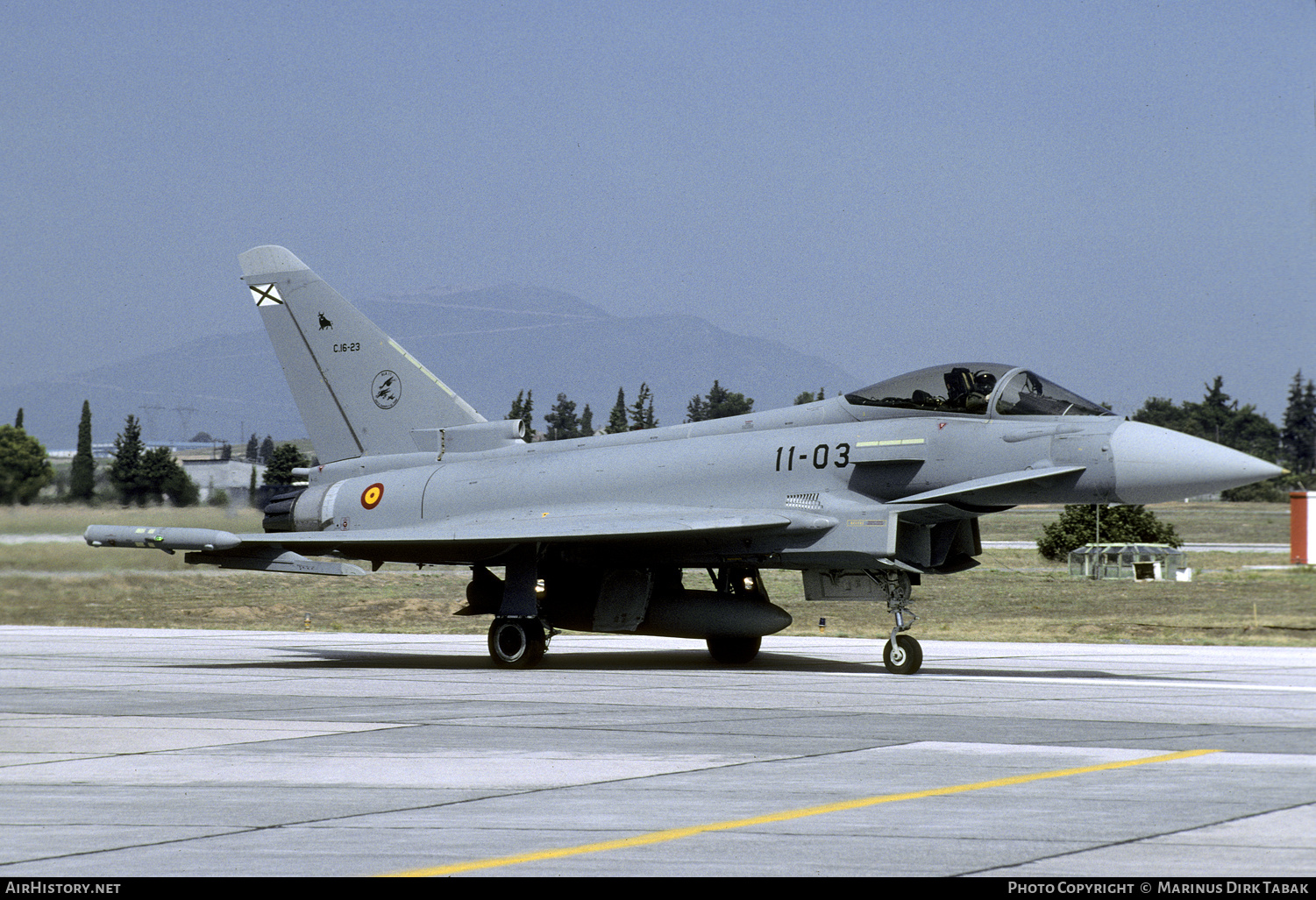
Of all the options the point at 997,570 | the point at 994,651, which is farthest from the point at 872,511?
the point at 997,570

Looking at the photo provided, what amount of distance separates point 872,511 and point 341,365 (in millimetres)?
8795

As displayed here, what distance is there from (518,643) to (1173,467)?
797 centimetres

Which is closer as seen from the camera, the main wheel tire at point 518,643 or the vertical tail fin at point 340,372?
the main wheel tire at point 518,643

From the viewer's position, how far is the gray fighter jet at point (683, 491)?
50.7 ft

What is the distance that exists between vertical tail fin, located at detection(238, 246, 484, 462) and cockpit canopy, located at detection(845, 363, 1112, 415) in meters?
6.73

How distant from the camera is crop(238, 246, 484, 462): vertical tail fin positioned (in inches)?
806

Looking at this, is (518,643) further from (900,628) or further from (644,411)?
(644,411)

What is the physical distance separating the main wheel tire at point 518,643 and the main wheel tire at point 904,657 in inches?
171

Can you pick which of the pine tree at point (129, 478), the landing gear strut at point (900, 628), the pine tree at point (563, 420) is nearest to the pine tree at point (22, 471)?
the pine tree at point (129, 478)

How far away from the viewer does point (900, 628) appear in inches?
636

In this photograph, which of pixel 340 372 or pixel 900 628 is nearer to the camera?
pixel 900 628

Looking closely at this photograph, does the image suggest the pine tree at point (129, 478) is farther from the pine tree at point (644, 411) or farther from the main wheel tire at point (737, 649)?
the pine tree at point (644, 411)

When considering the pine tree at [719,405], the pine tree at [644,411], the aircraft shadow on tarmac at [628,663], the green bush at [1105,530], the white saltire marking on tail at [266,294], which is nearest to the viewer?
the aircraft shadow on tarmac at [628,663]

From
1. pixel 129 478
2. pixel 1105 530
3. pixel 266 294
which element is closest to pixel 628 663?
pixel 266 294
